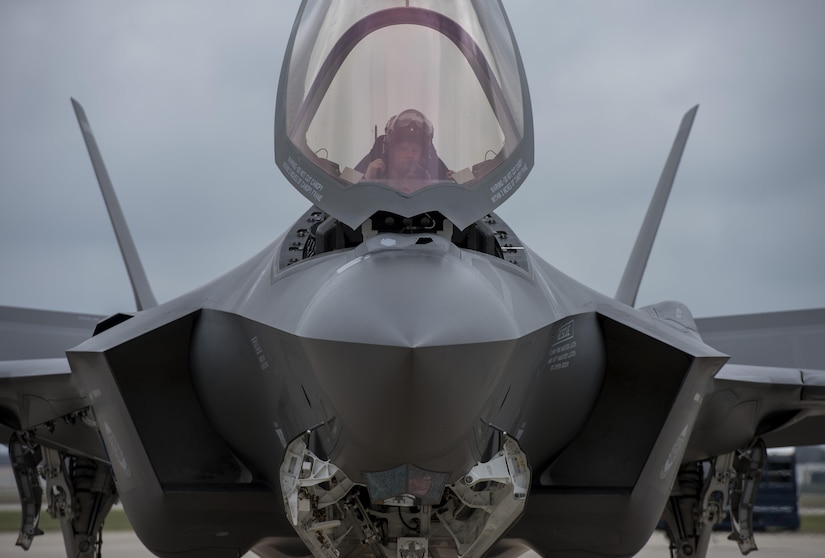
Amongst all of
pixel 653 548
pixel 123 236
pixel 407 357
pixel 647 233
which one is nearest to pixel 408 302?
pixel 407 357

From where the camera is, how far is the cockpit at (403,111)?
3.97 meters

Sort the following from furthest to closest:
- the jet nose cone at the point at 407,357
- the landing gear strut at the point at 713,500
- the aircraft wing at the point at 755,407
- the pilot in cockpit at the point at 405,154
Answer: the landing gear strut at the point at 713,500, the aircraft wing at the point at 755,407, the pilot in cockpit at the point at 405,154, the jet nose cone at the point at 407,357

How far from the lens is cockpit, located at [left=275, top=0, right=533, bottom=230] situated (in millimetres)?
3967

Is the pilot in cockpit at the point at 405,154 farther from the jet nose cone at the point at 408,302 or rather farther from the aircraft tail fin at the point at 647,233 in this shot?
the aircraft tail fin at the point at 647,233

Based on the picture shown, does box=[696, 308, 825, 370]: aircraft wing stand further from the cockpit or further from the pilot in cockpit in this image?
the pilot in cockpit

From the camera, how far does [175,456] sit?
4.85m

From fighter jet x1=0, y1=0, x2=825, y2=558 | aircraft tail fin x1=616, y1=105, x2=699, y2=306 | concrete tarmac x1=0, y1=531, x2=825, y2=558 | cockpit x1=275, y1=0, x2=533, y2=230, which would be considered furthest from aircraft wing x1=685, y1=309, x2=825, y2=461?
concrete tarmac x1=0, y1=531, x2=825, y2=558

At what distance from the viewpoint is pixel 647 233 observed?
27.0 ft

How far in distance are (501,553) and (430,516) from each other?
1900 mm

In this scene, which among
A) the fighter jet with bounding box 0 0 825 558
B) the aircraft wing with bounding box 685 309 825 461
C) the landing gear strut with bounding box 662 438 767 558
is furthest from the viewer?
the landing gear strut with bounding box 662 438 767 558

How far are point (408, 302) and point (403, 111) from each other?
105 cm

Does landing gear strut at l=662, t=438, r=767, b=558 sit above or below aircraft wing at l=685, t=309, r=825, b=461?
below

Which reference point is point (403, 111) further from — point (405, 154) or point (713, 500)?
point (713, 500)

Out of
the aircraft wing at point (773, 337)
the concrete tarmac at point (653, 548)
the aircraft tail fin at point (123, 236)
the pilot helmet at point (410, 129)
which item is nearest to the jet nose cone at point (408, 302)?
the pilot helmet at point (410, 129)
